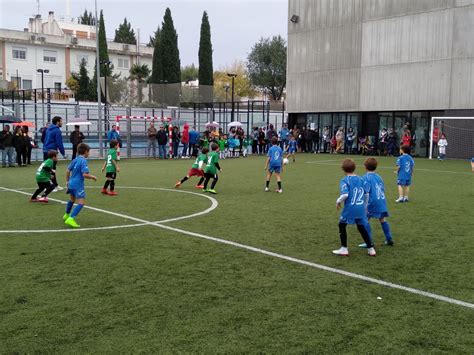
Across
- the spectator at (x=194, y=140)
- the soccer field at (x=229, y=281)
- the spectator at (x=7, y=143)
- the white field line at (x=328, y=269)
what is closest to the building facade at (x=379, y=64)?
the spectator at (x=194, y=140)

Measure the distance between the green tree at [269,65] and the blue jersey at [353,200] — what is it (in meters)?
66.2

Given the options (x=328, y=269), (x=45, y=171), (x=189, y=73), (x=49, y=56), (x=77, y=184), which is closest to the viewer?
(x=328, y=269)

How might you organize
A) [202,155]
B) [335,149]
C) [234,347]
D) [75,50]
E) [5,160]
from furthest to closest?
[75,50], [335,149], [5,160], [202,155], [234,347]

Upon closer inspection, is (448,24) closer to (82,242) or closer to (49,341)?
(82,242)

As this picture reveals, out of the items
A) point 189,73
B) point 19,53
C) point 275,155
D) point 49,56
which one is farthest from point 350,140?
point 189,73

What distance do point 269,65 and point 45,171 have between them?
63960 millimetres

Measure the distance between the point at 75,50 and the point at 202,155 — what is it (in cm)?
6361

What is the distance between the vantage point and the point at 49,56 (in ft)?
226

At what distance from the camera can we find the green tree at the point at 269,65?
71688mm

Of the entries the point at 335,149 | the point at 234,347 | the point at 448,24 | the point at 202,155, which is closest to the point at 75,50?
the point at 335,149

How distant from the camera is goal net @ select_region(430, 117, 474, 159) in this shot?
29969 mm

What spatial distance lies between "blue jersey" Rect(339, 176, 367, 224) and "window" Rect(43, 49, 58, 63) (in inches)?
2729

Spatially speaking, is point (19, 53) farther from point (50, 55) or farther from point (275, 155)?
point (275, 155)

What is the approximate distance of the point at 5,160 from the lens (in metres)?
24.0
